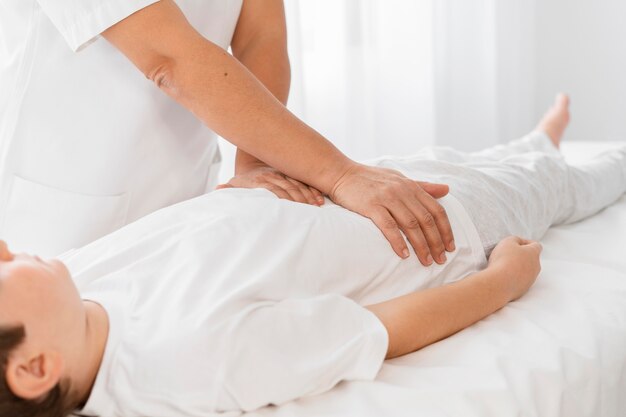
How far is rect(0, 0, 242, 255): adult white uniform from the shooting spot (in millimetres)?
1447

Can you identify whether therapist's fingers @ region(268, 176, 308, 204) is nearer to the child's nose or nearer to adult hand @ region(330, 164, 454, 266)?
adult hand @ region(330, 164, 454, 266)

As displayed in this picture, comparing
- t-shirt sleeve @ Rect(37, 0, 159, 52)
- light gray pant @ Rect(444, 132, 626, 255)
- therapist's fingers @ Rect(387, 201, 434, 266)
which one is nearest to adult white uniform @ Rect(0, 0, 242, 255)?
t-shirt sleeve @ Rect(37, 0, 159, 52)

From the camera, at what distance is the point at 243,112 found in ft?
4.46

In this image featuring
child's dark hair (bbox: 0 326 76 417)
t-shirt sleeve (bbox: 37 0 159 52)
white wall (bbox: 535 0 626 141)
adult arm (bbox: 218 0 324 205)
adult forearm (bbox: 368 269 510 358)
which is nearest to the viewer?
child's dark hair (bbox: 0 326 76 417)

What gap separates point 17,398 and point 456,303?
24.7 inches

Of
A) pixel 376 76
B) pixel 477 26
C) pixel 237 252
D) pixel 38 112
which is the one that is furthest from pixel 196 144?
pixel 477 26

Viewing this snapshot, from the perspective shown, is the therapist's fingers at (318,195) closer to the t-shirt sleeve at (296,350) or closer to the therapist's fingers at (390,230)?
the therapist's fingers at (390,230)

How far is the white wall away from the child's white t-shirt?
3.20 metres

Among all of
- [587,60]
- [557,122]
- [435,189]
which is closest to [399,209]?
[435,189]

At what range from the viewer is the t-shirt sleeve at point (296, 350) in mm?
1022

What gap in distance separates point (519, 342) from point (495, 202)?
0.46 metres

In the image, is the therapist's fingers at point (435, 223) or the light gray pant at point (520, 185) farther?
the light gray pant at point (520, 185)

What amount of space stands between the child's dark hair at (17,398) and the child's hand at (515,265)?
697 millimetres

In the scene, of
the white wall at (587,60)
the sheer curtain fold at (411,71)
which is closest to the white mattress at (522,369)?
the sheer curtain fold at (411,71)
